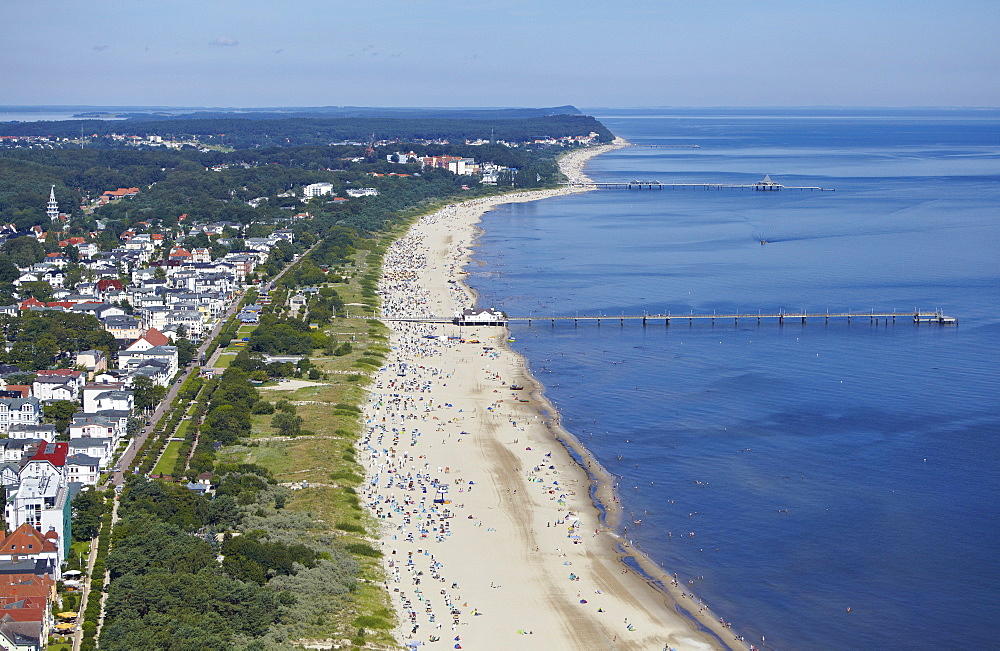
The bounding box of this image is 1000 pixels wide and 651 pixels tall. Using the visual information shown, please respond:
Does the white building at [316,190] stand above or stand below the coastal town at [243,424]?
above

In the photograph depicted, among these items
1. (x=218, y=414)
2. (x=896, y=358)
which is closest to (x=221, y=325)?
(x=218, y=414)

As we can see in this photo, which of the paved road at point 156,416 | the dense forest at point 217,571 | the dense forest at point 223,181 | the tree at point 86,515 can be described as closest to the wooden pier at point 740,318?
the paved road at point 156,416

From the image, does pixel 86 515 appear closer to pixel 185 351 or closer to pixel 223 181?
pixel 185 351

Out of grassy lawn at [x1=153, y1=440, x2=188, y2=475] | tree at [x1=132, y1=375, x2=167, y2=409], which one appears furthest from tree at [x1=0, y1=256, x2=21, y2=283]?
grassy lawn at [x1=153, y1=440, x2=188, y2=475]

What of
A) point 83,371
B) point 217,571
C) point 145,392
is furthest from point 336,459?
point 83,371

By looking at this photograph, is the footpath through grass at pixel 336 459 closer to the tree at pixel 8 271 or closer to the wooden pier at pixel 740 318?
the wooden pier at pixel 740 318

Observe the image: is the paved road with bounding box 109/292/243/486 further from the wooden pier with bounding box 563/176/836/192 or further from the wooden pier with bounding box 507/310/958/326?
the wooden pier with bounding box 563/176/836/192
